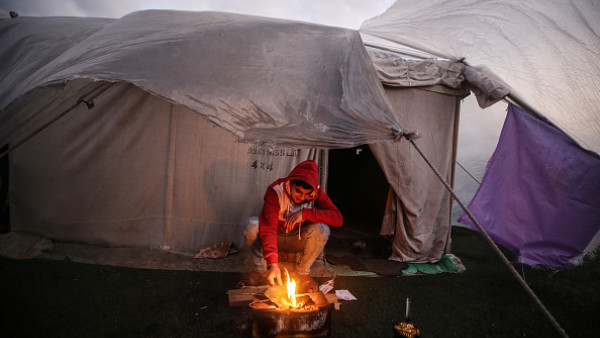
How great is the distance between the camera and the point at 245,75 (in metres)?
2.06

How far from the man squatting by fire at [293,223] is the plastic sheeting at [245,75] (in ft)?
2.30

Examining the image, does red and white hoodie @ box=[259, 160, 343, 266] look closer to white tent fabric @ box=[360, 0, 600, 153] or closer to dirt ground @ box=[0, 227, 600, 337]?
dirt ground @ box=[0, 227, 600, 337]

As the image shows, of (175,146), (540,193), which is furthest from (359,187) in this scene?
(175,146)

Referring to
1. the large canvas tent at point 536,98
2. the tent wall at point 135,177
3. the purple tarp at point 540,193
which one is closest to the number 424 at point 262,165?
the tent wall at point 135,177

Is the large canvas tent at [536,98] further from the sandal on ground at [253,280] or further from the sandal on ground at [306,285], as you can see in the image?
the sandal on ground at [253,280]

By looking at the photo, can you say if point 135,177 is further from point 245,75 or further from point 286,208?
point 245,75

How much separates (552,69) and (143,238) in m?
4.93

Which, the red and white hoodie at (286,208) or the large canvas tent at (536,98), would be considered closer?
the red and white hoodie at (286,208)

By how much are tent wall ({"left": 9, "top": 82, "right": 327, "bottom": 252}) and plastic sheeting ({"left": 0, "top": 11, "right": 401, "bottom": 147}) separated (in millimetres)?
1017

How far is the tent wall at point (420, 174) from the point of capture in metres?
3.56

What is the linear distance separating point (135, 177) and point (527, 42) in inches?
180

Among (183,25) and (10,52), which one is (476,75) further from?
(10,52)

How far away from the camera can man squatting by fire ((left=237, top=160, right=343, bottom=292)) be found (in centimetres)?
253

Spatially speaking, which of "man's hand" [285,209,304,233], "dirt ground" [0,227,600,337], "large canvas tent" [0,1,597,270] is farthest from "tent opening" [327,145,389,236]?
"man's hand" [285,209,304,233]
